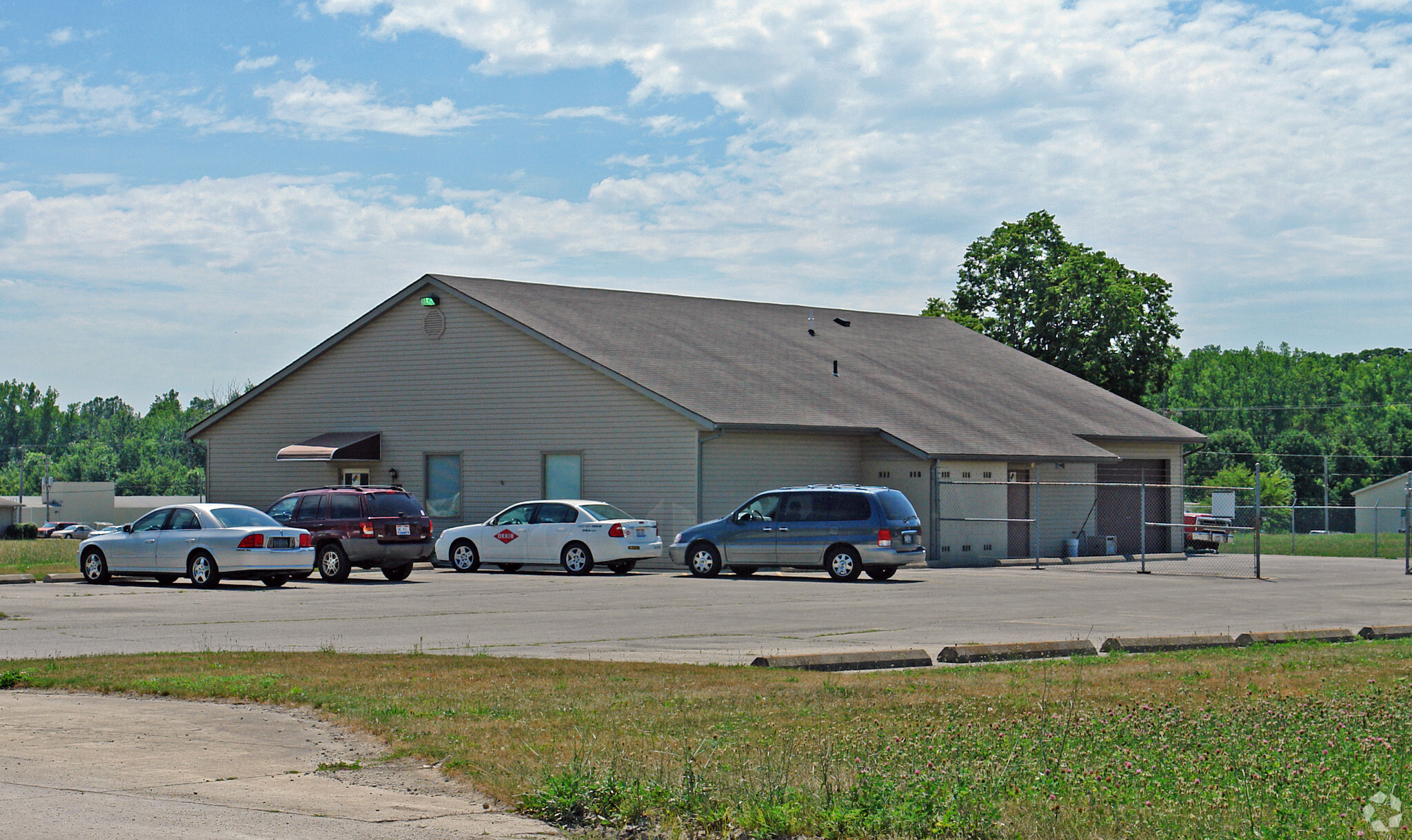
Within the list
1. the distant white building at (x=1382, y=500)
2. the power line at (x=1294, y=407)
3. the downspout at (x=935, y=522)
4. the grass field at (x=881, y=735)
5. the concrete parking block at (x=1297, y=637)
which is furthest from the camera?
the power line at (x=1294, y=407)

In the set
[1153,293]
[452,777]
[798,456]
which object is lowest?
[452,777]

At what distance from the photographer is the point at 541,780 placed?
809cm

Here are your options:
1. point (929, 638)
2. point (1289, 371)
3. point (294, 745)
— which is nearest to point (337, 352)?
point (929, 638)

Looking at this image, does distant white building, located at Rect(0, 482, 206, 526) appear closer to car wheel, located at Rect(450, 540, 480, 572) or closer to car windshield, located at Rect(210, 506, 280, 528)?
car wheel, located at Rect(450, 540, 480, 572)

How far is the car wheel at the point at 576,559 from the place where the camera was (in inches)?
1200

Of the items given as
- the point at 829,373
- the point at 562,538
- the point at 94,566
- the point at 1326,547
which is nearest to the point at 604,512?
the point at 562,538

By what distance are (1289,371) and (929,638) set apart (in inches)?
5142

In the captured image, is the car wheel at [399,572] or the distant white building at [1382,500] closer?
the car wheel at [399,572]

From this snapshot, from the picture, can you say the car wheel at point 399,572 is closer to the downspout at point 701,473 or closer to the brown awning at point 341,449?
the downspout at point 701,473

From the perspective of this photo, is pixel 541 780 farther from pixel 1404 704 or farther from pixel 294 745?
pixel 1404 704

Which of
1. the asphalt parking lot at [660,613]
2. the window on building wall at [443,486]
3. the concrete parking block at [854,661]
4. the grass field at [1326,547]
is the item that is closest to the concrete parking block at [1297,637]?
the asphalt parking lot at [660,613]

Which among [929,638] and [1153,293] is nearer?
[929,638]

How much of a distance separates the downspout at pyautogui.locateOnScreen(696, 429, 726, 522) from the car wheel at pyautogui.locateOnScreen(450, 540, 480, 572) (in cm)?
506

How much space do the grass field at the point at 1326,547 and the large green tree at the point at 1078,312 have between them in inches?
348
